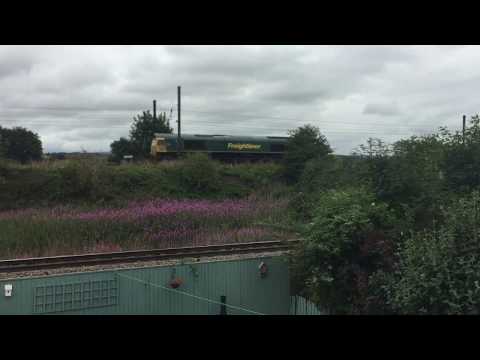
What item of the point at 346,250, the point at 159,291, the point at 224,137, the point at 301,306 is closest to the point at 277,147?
the point at 224,137

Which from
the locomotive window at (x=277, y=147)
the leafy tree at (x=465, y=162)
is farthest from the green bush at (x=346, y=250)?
the locomotive window at (x=277, y=147)

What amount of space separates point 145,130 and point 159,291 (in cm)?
3678

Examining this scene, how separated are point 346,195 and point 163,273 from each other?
14.7ft

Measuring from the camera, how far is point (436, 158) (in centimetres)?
1361

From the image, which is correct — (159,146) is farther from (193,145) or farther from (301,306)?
(301,306)

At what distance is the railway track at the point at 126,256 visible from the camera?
1132cm

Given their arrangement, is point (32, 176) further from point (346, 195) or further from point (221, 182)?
point (346, 195)

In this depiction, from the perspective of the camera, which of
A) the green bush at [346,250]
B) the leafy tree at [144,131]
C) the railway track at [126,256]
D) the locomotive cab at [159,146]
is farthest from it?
the leafy tree at [144,131]

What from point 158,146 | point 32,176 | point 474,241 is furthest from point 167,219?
point 158,146

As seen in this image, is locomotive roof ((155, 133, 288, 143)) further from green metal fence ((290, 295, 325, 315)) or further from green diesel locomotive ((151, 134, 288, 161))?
green metal fence ((290, 295, 325, 315))

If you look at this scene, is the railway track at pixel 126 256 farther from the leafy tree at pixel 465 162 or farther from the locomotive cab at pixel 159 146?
the locomotive cab at pixel 159 146

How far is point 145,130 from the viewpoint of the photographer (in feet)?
149

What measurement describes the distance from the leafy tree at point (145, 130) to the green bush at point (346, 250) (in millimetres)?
36728

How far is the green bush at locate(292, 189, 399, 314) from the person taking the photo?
882cm
